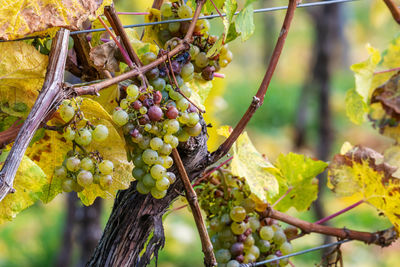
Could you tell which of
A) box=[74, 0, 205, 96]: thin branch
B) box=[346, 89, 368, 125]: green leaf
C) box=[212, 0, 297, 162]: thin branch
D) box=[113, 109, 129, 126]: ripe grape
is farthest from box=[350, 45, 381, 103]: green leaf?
box=[113, 109, 129, 126]: ripe grape

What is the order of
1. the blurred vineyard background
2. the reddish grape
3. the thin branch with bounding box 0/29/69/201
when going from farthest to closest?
1. the blurred vineyard background
2. the reddish grape
3. the thin branch with bounding box 0/29/69/201

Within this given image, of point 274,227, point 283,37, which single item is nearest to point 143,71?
point 283,37

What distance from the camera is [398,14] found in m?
0.88

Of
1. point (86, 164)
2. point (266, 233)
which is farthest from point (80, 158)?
point (266, 233)

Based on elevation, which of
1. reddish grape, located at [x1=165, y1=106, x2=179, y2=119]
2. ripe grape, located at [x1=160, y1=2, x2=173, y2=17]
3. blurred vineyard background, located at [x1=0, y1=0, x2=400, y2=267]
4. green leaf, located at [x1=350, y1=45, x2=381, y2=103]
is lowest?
reddish grape, located at [x1=165, y1=106, x2=179, y2=119]

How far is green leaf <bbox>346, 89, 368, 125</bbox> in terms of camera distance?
2.97 feet

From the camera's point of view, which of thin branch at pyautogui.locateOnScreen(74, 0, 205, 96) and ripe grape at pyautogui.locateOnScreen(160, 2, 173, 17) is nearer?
thin branch at pyautogui.locateOnScreen(74, 0, 205, 96)

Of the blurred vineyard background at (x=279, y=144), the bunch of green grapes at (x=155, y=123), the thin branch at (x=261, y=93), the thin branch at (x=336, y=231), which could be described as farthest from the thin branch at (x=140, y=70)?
the thin branch at (x=336, y=231)

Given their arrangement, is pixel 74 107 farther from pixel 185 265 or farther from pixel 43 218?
pixel 43 218

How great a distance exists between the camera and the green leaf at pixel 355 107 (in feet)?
2.97

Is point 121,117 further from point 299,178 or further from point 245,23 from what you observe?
point 299,178

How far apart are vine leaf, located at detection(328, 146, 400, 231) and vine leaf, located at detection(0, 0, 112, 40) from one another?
53cm

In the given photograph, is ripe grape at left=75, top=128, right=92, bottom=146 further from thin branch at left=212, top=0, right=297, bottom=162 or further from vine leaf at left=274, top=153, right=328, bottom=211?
vine leaf at left=274, top=153, right=328, bottom=211

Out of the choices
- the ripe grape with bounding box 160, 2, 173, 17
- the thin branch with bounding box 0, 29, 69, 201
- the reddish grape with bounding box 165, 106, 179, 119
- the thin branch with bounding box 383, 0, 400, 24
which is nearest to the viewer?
the thin branch with bounding box 0, 29, 69, 201
